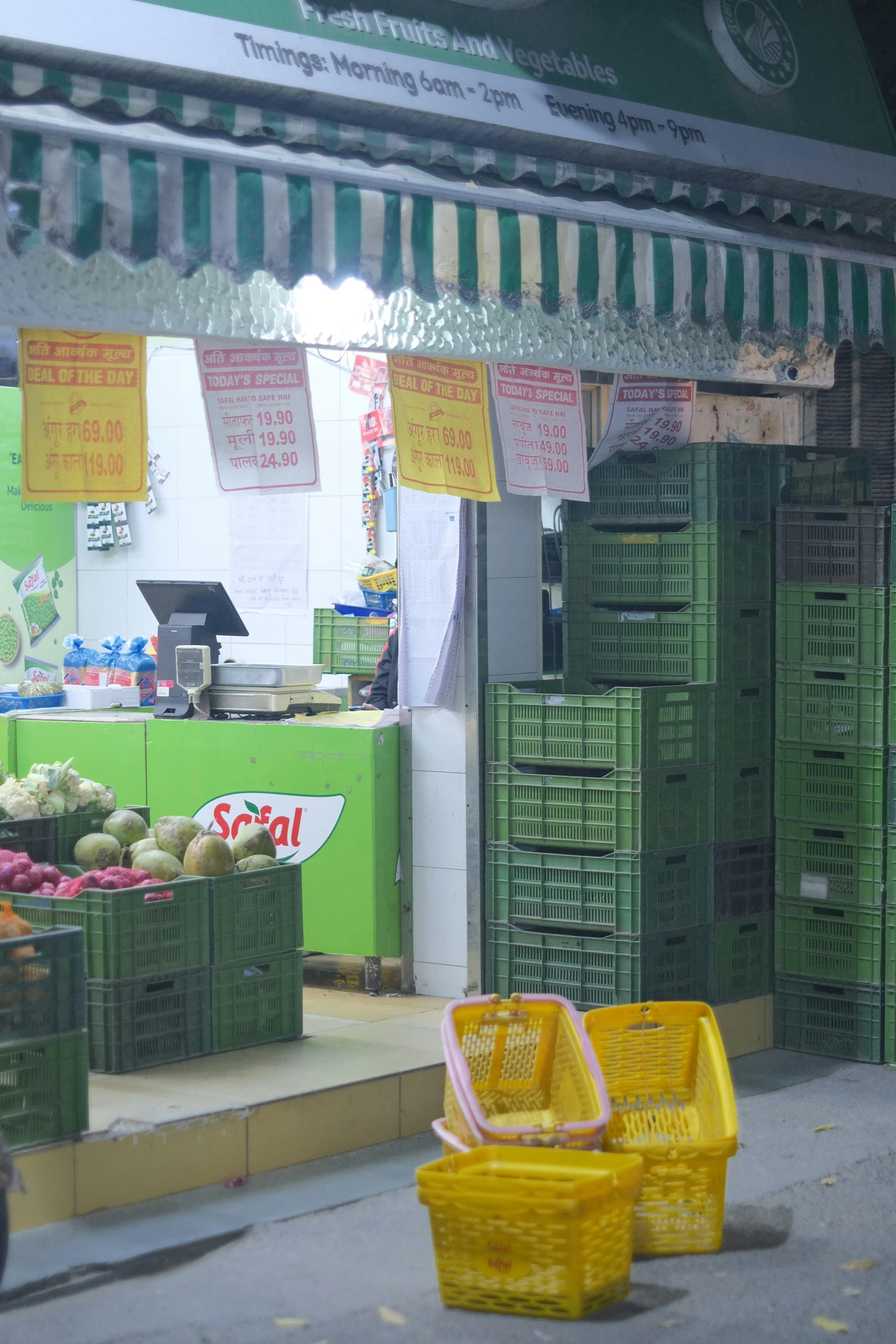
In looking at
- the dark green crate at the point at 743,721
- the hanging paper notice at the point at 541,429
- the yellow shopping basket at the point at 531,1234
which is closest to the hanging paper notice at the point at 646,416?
the hanging paper notice at the point at 541,429

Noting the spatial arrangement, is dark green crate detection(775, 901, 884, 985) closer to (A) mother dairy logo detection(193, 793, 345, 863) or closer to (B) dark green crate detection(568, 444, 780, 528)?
(B) dark green crate detection(568, 444, 780, 528)

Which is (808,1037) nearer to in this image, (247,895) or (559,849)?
(559,849)

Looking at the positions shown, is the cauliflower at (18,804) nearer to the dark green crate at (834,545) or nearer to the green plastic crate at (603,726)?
the green plastic crate at (603,726)

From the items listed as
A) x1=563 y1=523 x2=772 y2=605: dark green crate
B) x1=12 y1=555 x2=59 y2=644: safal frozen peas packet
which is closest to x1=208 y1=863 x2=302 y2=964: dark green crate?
x1=563 y1=523 x2=772 y2=605: dark green crate

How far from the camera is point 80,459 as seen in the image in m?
5.61

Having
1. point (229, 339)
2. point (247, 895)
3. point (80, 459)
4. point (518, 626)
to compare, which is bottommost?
point (247, 895)

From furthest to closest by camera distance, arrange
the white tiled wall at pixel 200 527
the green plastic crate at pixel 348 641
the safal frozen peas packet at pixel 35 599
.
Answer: the safal frozen peas packet at pixel 35 599 → the white tiled wall at pixel 200 527 → the green plastic crate at pixel 348 641

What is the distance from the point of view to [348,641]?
11844 millimetres

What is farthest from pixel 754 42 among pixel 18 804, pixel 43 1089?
pixel 43 1089

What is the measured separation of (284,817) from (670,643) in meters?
1.98

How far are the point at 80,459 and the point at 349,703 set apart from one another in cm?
618

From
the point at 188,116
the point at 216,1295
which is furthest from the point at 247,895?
the point at 188,116

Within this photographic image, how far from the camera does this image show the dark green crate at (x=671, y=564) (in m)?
7.25

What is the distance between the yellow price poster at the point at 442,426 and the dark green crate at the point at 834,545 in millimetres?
1458
